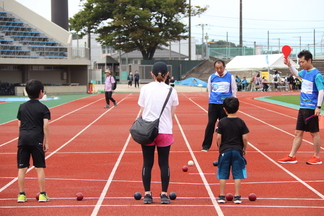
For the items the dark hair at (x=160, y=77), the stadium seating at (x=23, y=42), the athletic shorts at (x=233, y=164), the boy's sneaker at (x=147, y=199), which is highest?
the stadium seating at (x=23, y=42)

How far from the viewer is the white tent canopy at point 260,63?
4144 cm

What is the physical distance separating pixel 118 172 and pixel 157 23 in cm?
4931

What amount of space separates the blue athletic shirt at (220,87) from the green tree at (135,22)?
1717 inches

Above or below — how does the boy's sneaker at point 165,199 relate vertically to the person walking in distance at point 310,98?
below

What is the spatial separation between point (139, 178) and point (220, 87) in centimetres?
313

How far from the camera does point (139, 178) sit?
8.06m

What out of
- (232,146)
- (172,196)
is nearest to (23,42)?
(172,196)

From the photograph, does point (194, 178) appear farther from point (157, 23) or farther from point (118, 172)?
point (157, 23)

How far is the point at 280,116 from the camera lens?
1900 centimetres

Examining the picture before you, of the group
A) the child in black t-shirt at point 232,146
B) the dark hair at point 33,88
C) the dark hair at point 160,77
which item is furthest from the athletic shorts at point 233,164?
the dark hair at point 33,88

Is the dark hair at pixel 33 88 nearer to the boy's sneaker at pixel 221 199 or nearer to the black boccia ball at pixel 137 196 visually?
the black boccia ball at pixel 137 196

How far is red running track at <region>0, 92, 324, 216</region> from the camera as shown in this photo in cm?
612

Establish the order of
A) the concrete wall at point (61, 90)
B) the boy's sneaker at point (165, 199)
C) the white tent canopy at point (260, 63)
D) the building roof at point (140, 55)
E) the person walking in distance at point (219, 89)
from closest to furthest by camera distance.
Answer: the boy's sneaker at point (165, 199), the person walking in distance at point (219, 89), the concrete wall at point (61, 90), the white tent canopy at point (260, 63), the building roof at point (140, 55)

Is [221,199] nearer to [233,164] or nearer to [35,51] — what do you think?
[233,164]
